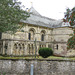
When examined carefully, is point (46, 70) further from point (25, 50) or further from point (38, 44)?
point (38, 44)

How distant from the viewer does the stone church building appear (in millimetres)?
18212

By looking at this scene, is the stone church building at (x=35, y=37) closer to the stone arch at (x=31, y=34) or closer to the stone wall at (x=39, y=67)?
Result: the stone arch at (x=31, y=34)

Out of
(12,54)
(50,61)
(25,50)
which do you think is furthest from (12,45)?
(50,61)

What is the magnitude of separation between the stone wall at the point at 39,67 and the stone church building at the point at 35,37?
8.10 metres

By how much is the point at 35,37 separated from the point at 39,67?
12498 mm

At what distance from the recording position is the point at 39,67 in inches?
371

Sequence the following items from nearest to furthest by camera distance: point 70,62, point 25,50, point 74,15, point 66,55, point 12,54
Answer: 1. point 74,15
2. point 70,62
3. point 12,54
4. point 25,50
5. point 66,55

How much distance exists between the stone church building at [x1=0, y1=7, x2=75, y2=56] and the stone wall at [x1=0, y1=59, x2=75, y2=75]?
8100mm

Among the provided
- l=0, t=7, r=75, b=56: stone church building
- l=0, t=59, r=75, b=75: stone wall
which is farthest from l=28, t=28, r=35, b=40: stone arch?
l=0, t=59, r=75, b=75: stone wall

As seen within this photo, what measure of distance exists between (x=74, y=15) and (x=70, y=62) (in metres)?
4.60

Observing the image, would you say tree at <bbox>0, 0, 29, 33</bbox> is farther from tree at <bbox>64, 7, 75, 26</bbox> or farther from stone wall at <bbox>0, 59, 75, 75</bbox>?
tree at <bbox>64, 7, 75, 26</bbox>

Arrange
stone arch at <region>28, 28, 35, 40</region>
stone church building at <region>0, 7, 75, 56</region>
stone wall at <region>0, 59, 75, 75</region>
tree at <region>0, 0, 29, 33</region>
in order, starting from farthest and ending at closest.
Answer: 1. stone arch at <region>28, 28, 35, 40</region>
2. stone church building at <region>0, 7, 75, 56</region>
3. tree at <region>0, 0, 29, 33</region>
4. stone wall at <region>0, 59, 75, 75</region>

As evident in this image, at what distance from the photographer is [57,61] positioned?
9.72 m

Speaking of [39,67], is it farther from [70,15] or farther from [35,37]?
[35,37]
